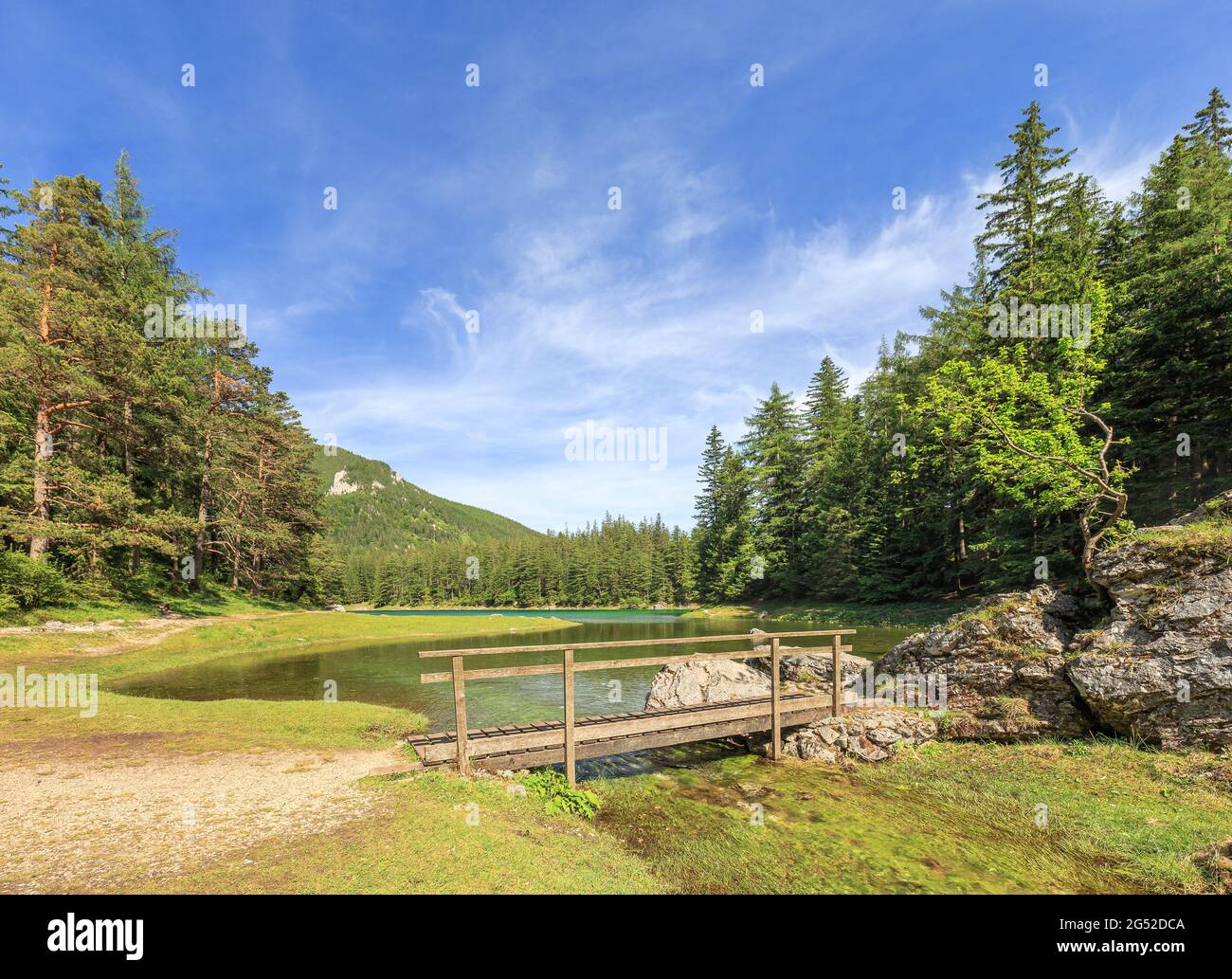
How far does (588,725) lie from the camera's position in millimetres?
12383

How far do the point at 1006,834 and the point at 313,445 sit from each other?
246 feet

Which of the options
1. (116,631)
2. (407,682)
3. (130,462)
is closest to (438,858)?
(407,682)

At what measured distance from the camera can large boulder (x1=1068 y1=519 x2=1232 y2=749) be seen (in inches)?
433

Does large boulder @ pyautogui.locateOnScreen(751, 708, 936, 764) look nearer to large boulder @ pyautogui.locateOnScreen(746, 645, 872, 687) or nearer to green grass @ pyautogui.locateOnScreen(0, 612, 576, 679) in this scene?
large boulder @ pyautogui.locateOnScreen(746, 645, 872, 687)

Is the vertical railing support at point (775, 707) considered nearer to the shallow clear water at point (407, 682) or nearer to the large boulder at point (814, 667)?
the large boulder at point (814, 667)

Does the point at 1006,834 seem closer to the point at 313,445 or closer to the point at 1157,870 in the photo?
the point at 1157,870

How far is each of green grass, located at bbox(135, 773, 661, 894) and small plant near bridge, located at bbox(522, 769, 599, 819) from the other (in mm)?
782

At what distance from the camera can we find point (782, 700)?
50.1ft

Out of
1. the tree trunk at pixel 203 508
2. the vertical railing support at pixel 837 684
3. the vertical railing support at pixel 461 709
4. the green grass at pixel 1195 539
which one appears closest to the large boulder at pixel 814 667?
the vertical railing support at pixel 837 684

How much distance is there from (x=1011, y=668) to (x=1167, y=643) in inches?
138

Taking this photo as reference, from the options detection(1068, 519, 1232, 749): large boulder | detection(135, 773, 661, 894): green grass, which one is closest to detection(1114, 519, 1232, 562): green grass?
detection(1068, 519, 1232, 749): large boulder

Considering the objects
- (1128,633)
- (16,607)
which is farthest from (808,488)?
(16,607)

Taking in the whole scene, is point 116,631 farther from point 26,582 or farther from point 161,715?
point 161,715
